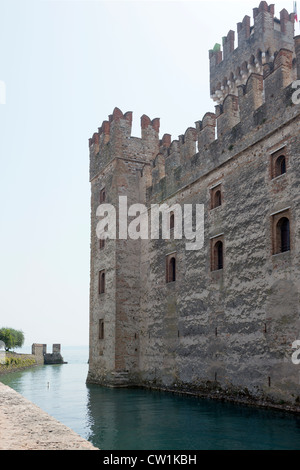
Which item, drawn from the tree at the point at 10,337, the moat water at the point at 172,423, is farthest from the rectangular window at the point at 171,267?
the tree at the point at 10,337

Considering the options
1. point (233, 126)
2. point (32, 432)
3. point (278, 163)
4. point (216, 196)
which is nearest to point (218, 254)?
point (216, 196)

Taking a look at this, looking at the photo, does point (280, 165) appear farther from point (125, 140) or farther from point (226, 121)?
point (125, 140)

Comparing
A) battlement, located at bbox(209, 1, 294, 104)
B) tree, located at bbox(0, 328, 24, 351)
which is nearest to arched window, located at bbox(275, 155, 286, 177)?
battlement, located at bbox(209, 1, 294, 104)

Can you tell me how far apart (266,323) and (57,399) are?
304 inches

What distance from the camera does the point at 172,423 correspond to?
11.1 meters

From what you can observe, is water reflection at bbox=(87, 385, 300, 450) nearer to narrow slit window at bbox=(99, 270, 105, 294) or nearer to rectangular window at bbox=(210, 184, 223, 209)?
rectangular window at bbox=(210, 184, 223, 209)

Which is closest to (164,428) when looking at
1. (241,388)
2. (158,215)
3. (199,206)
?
(241,388)

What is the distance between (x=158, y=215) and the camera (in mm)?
18906

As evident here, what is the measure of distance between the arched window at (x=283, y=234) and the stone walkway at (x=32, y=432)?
6.85m

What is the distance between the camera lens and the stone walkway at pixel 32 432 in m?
6.47

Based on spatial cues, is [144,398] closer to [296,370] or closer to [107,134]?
[296,370]

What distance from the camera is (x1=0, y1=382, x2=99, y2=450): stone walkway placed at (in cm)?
647

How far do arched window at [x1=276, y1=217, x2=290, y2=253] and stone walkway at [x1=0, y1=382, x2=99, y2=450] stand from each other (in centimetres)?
685

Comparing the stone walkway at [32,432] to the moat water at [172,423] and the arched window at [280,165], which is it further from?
the arched window at [280,165]
